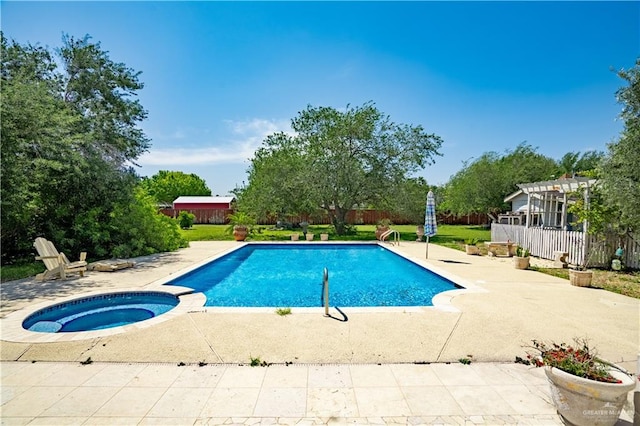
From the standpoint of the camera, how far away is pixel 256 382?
3176 millimetres

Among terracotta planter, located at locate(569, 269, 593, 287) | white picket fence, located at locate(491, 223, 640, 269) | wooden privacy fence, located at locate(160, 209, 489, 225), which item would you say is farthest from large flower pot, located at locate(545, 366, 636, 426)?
wooden privacy fence, located at locate(160, 209, 489, 225)

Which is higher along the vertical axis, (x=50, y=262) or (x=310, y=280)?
(x=50, y=262)

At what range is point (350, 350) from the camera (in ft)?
12.8

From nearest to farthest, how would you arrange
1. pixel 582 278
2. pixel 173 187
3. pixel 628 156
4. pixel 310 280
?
pixel 582 278, pixel 628 156, pixel 310 280, pixel 173 187

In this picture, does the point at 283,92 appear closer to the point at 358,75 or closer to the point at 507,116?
the point at 358,75

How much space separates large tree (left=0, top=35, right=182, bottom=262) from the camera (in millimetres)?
8086

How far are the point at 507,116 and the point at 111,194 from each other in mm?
20805

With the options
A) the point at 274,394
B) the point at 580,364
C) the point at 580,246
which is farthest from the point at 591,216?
the point at 274,394

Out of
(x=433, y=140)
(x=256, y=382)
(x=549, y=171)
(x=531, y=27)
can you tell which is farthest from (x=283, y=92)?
(x=549, y=171)

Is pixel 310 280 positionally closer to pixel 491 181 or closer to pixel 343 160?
pixel 343 160

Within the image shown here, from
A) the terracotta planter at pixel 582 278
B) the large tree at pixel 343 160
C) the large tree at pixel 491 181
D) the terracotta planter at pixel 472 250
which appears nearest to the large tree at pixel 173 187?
the large tree at pixel 343 160

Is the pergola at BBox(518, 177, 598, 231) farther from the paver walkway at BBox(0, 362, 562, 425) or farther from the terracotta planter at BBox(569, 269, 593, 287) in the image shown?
the paver walkway at BBox(0, 362, 562, 425)

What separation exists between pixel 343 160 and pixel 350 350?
15.9 metres

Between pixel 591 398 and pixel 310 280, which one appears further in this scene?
pixel 310 280
